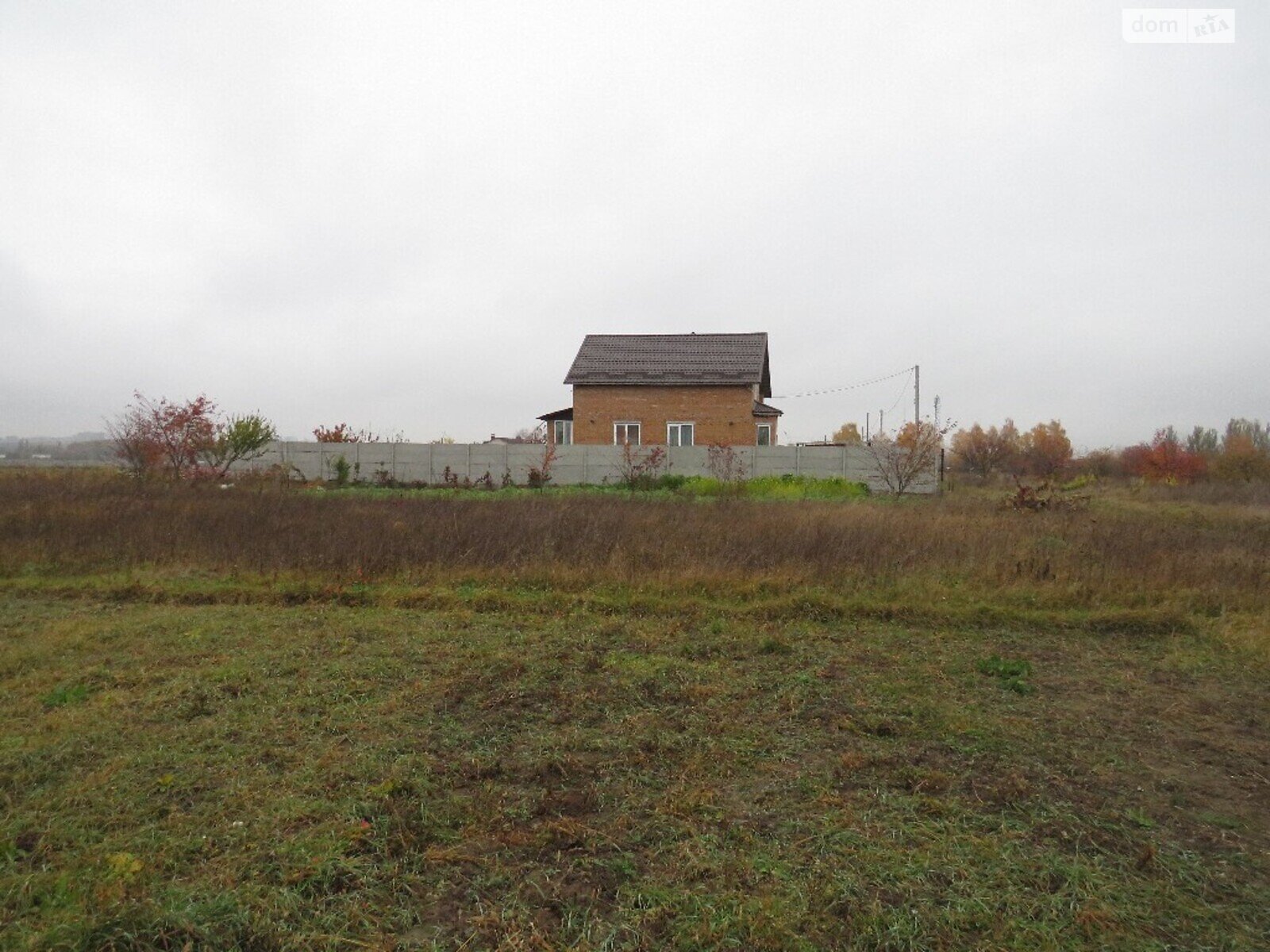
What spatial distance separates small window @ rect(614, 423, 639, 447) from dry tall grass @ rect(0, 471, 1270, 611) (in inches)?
645

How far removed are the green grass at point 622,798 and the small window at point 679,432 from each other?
2248 cm

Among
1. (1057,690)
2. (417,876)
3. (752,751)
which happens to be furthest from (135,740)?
(1057,690)

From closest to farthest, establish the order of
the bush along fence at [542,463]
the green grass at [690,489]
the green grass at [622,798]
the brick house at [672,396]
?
the green grass at [622,798] < the green grass at [690,489] < the bush along fence at [542,463] < the brick house at [672,396]

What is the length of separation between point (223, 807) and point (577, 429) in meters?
25.7

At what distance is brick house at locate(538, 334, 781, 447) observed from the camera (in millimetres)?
27828

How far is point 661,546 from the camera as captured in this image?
857 cm

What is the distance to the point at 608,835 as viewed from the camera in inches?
109

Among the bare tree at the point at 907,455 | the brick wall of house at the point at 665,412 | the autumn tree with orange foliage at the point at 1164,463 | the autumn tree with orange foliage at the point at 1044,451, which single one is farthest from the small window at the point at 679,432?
the autumn tree with orange foliage at the point at 1164,463

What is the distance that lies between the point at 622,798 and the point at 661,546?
18.1 feet

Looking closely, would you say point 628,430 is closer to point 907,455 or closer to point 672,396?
point 672,396

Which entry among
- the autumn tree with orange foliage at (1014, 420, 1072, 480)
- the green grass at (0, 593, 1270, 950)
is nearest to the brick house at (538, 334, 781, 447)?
the autumn tree with orange foliage at (1014, 420, 1072, 480)

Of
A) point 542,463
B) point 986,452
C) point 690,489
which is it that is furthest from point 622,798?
point 986,452

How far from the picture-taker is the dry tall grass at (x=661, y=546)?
7.52 m

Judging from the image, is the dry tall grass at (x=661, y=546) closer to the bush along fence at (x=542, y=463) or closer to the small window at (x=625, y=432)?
the bush along fence at (x=542, y=463)
